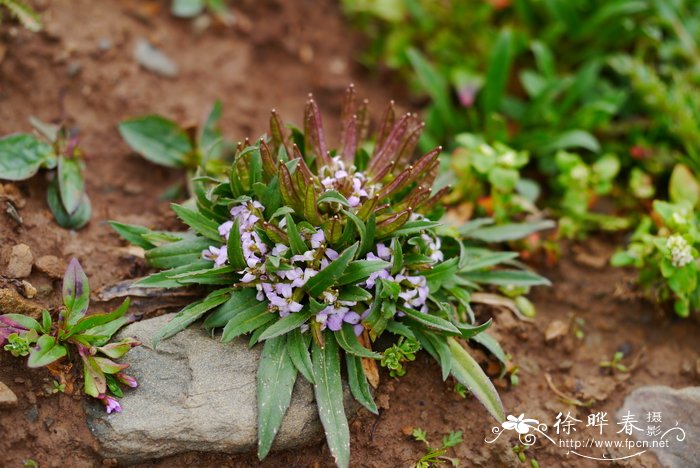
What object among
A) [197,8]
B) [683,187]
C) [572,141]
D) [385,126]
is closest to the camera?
[385,126]

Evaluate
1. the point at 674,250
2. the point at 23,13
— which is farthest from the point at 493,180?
the point at 23,13

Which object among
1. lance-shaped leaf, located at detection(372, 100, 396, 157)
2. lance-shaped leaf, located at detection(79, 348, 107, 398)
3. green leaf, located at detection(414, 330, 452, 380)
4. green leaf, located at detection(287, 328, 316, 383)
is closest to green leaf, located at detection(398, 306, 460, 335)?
green leaf, located at detection(414, 330, 452, 380)

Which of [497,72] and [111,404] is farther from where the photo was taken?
[497,72]

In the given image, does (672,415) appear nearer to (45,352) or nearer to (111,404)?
(111,404)

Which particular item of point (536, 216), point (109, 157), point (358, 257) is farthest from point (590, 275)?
point (109, 157)

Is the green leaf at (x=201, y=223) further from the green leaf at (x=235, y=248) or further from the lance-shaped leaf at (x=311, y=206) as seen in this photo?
the lance-shaped leaf at (x=311, y=206)

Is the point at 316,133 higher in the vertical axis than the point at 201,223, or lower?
higher

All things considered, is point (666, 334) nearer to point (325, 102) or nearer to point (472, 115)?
point (472, 115)
